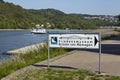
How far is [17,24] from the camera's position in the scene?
195625mm

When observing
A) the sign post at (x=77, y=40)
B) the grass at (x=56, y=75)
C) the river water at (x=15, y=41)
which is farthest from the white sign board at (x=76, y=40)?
the river water at (x=15, y=41)

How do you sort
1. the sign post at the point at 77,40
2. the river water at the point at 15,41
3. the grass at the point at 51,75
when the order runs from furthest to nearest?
the river water at the point at 15,41
the sign post at the point at 77,40
the grass at the point at 51,75

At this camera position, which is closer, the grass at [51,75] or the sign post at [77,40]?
the grass at [51,75]

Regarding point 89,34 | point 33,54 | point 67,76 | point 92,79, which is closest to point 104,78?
point 92,79

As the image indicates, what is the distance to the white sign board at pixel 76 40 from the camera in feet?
41.1

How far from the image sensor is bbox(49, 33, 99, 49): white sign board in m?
12.5

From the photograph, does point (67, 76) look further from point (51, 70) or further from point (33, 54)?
point (33, 54)

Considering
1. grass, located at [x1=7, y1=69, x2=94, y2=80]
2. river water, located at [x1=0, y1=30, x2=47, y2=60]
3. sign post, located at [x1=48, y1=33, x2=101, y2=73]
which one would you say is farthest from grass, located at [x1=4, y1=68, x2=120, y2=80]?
river water, located at [x1=0, y1=30, x2=47, y2=60]

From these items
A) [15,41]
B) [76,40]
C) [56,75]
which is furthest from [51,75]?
[15,41]

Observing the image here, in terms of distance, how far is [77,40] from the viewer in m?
12.7

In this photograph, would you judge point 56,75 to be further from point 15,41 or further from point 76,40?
point 15,41

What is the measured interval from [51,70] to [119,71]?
7.49ft

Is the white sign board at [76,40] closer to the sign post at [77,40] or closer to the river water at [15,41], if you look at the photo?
the sign post at [77,40]

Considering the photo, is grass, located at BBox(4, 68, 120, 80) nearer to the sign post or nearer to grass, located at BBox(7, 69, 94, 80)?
grass, located at BBox(7, 69, 94, 80)
